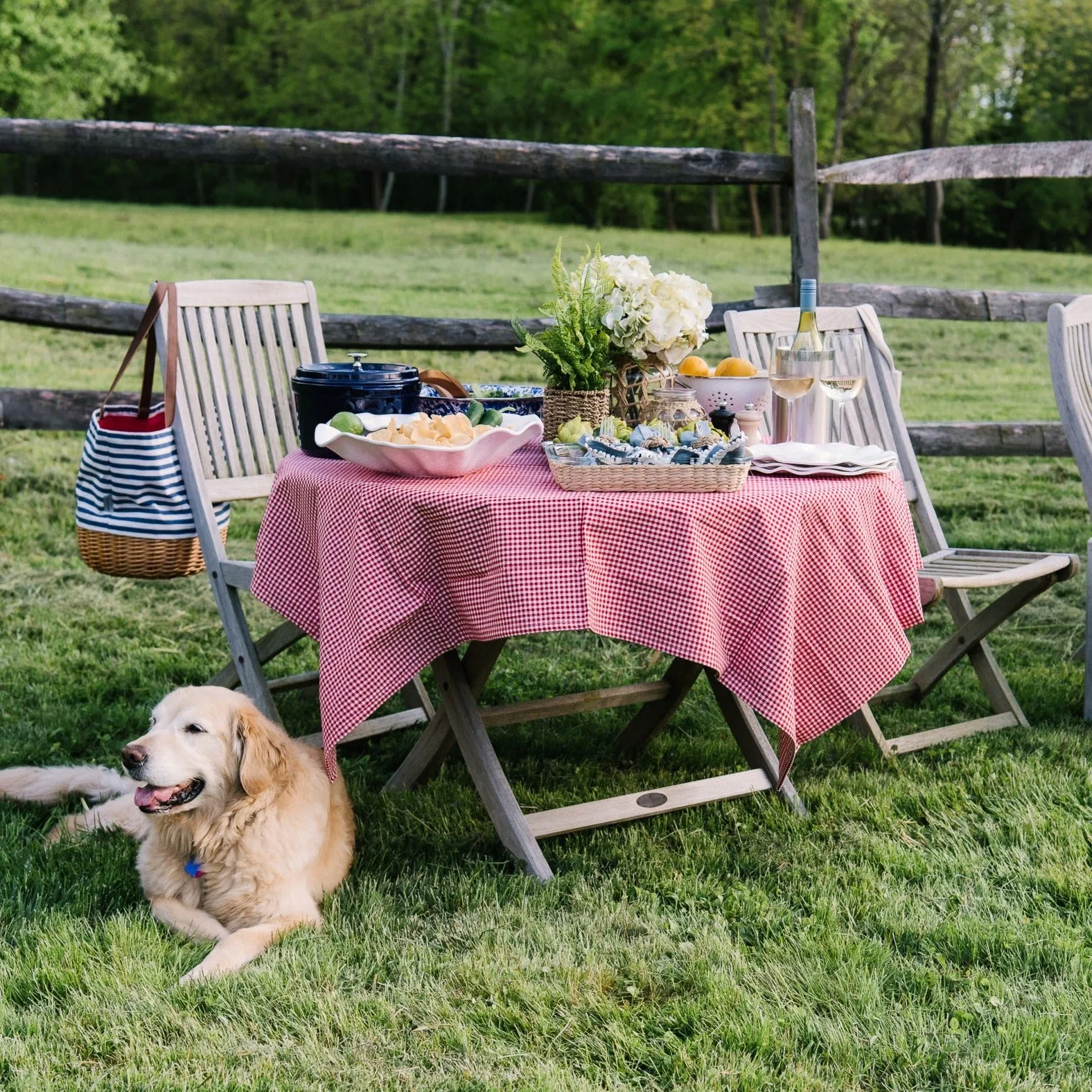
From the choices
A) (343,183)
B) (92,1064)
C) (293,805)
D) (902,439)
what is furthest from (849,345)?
(343,183)

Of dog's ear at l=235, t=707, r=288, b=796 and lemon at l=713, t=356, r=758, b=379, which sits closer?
dog's ear at l=235, t=707, r=288, b=796

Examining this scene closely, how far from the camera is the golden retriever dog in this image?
2.69 metres

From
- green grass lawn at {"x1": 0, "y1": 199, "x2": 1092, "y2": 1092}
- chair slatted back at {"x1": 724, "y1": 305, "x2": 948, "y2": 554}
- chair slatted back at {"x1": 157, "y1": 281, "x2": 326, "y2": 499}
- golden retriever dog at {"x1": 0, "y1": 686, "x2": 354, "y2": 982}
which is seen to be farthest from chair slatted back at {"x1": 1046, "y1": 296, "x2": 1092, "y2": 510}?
golden retriever dog at {"x1": 0, "y1": 686, "x2": 354, "y2": 982}

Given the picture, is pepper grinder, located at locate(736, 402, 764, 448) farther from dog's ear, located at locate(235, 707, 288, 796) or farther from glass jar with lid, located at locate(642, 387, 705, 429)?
dog's ear, located at locate(235, 707, 288, 796)

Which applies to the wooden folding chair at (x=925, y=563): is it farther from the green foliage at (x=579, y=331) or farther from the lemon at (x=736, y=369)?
the green foliage at (x=579, y=331)

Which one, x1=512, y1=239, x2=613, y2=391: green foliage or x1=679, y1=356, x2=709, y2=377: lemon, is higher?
x1=512, y1=239, x2=613, y2=391: green foliage

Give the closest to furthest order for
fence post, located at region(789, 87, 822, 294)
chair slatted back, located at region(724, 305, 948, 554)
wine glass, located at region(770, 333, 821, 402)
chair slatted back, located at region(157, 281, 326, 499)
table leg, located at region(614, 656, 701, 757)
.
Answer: wine glass, located at region(770, 333, 821, 402) < table leg, located at region(614, 656, 701, 757) < chair slatted back, located at region(157, 281, 326, 499) < chair slatted back, located at region(724, 305, 948, 554) < fence post, located at region(789, 87, 822, 294)

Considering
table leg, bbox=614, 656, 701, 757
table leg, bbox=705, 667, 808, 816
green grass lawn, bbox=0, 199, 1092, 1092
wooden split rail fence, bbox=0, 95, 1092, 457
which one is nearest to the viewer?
green grass lawn, bbox=0, 199, 1092, 1092

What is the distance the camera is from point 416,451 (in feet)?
9.18

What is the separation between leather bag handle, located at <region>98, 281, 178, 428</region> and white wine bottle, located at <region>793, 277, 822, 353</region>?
192 cm

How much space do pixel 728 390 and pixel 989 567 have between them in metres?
1.29

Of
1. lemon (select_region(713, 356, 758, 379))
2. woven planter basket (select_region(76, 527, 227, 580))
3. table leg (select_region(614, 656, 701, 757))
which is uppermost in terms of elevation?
lemon (select_region(713, 356, 758, 379))

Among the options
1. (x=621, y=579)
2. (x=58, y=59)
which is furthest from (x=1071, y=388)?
(x=58, y=59)

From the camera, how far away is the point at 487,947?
2725 mm
